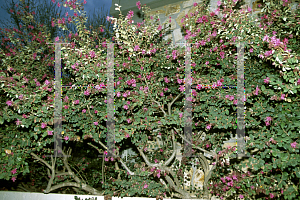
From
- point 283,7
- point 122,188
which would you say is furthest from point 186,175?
point 283,7

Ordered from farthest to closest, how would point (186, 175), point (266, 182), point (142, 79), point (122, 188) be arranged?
point (186, 175)
point (122, 188)
point (142, 79)
point (266, 182)

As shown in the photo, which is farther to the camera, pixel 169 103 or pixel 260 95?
pixel 169 103

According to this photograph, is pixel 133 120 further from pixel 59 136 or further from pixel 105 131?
pixel 59 136

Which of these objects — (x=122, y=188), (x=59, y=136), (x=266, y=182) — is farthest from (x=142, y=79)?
(x=266, y=182)

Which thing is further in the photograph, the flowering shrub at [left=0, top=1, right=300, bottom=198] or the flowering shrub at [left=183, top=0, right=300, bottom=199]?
the flowering shrub at [left=0, top=1, right=300, bottom=198]

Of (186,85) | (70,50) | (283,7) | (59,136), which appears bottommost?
(59,136)

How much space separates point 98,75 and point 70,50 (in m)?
0.76

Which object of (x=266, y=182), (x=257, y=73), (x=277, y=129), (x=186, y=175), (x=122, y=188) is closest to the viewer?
(x=277, y=129)

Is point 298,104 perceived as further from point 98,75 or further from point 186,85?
point 98,75

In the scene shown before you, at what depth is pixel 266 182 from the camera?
8.00 ft

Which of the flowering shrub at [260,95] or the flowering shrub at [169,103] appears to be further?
the flowering shrub at [169,103]

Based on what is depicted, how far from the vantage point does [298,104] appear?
223cm

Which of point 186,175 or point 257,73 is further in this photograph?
point 186,175

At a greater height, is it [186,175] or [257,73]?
[257,73]
